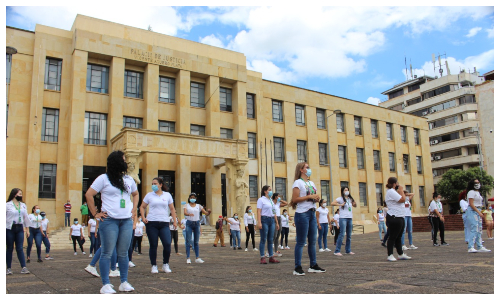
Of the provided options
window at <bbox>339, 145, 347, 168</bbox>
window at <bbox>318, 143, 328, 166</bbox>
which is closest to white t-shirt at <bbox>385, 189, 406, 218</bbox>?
window at <bbox>318, 143, 328, 166</bbox>

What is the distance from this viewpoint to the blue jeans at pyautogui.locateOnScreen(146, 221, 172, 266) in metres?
8.20

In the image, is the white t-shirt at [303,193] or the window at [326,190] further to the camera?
the window at [326,190]

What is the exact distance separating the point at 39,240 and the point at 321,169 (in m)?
27.5

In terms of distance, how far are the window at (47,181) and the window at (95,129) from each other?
8.66ft

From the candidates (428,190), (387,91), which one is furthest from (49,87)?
(387,91)

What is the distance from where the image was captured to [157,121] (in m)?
29.2

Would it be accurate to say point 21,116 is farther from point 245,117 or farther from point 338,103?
point 338,103

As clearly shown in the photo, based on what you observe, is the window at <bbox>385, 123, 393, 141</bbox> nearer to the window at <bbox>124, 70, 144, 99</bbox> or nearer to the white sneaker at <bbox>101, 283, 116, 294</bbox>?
the window at <bbox>124, 70, 144, 99</bbox>

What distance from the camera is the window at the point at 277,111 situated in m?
35.6

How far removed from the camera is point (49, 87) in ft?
88.3

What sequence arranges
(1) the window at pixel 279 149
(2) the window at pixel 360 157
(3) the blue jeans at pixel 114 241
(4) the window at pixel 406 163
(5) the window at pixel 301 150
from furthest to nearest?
(4) the window at pixel 406 163 < (2) the window at pixel 360 157 < (5) the window at pixel 301 150 < (1) the window at pixel 279 149 < (3) the blue jeans at pixel 114 241

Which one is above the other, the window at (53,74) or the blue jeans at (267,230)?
the window at (53,74)

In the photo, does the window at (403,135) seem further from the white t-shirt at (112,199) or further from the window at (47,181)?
the white t-shirt at (112,199)

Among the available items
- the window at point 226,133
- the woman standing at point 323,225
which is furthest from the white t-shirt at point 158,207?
the window at point 226,133
